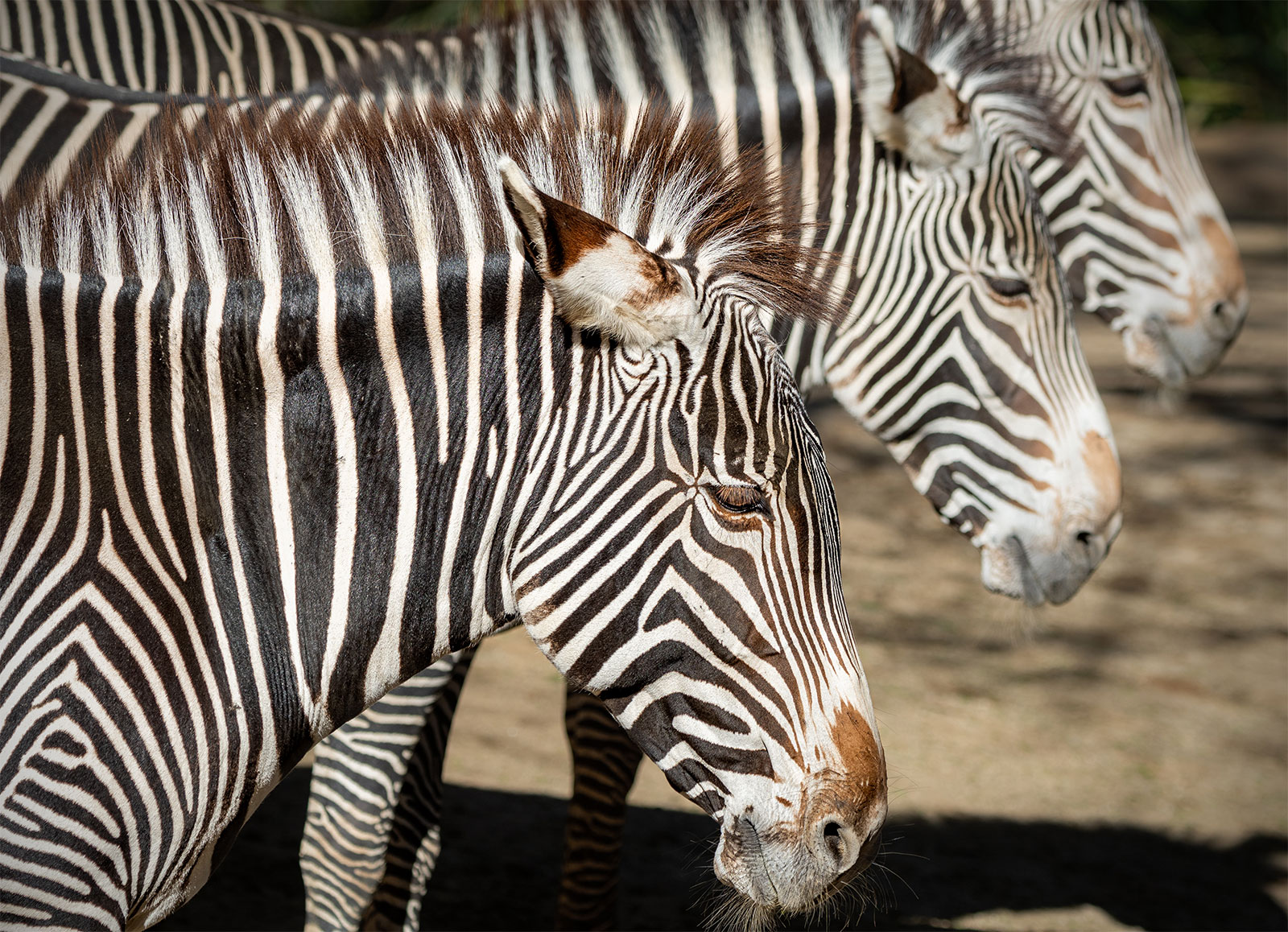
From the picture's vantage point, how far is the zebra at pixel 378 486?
6.36 ft

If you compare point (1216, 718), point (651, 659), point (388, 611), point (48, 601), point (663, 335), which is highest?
point (663, 335)

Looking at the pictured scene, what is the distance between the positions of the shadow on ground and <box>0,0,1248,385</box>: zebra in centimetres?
222

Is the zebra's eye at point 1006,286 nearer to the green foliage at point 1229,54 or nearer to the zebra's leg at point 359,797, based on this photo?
the zebra's leg at point 359,797

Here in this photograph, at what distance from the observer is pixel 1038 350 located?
364 cm

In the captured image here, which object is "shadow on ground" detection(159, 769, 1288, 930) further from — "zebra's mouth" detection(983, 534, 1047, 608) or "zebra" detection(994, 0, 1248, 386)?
"zebra" detection(994, 0, 1248, 386)

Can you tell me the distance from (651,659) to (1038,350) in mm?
2131

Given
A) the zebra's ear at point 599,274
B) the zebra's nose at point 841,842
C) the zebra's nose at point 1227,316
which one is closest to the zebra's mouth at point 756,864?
the zebra's nose at point 841,842

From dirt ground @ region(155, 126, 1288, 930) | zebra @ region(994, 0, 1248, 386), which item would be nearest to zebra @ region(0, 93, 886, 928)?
dirt ground @ region(155, 126, 1288, 930)

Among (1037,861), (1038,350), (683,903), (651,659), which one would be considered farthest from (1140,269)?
(651,659)

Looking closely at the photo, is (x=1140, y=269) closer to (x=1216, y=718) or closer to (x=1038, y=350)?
(x=1038, y=350)

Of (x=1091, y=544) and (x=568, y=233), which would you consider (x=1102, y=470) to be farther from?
(x=568, y=233)

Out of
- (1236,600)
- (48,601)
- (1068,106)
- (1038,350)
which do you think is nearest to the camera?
(48,601)

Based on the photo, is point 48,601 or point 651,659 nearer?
point 48,601

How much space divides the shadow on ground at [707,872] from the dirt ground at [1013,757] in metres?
0.01
